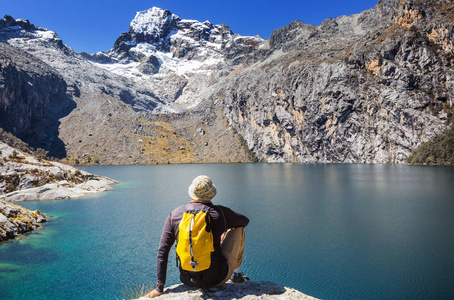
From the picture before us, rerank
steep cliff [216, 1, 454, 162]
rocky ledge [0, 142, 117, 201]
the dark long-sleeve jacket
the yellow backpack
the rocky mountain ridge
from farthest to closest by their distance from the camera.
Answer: the rocky mountain ridge → steep cliff [216, 1, 454, 162] → rocky ledge [0, 142, 117, 201] → the dark long-sleeve jacket → the yellow backpack

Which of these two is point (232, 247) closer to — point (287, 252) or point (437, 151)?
point (287, 252)

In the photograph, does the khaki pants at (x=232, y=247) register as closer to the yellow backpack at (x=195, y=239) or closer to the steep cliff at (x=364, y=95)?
the yellow backpack at (x=195, y=239)

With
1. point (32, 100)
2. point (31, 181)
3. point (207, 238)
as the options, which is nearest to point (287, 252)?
point (207, 238)

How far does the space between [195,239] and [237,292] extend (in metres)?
1.87

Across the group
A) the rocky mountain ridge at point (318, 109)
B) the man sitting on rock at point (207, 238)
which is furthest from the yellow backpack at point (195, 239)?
the rocky mountain ridge at point (318, 109)

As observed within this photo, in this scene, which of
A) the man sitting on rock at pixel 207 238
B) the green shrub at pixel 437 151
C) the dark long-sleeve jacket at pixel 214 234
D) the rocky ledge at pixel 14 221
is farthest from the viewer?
the green shrub at pixel 437 151

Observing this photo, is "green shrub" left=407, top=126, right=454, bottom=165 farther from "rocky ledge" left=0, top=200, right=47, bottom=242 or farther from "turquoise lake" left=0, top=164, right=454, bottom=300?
"rocky ledge" left=0, top=200, right=47, bottom=242

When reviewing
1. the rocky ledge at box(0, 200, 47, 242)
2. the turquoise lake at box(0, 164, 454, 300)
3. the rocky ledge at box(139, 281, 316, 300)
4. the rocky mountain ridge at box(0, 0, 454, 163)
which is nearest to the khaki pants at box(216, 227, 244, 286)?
the rocky ledge at box(139, 281, 316, 300)

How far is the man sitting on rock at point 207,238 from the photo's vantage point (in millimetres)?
6074

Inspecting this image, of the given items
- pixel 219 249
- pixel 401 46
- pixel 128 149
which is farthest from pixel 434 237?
pixel 128 149

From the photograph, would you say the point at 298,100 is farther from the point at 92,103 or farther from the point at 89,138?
the point at 92,103

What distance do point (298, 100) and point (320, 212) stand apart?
12420cm

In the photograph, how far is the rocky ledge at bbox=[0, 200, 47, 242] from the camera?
66.1ft

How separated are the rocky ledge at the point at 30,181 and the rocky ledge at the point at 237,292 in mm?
38818
